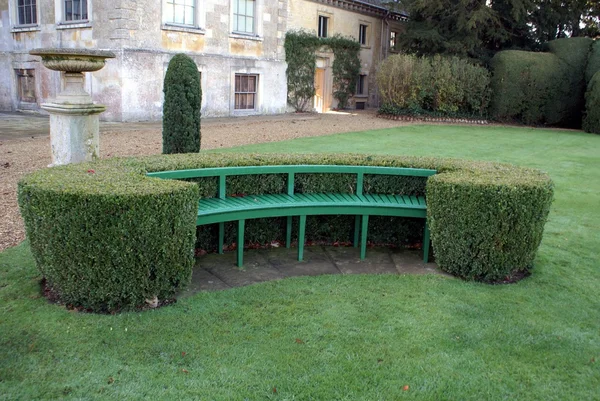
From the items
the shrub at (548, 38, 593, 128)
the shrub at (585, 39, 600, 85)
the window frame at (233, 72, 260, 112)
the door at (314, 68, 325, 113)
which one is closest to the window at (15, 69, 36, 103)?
the window frame at (233, 72, 260, 112)

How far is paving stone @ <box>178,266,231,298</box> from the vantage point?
4.82 m

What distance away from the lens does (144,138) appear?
1420 centimetres

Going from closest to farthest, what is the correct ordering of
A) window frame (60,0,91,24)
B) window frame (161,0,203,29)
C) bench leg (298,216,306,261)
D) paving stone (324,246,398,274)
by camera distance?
paving stone (324,246,398,274) → bench leg (298,216,306,261) → window frame (60,0,91,24) → window frame (161,0,203,29)

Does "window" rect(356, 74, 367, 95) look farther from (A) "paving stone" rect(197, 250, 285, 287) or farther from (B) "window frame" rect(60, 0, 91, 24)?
(A) "paving stone" rect(197, 250, 285, 287)

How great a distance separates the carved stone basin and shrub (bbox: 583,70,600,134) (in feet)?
67.7

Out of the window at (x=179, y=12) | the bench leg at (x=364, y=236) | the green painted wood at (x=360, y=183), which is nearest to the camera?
the bench leg at (x=364, y=236)

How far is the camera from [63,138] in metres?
7.46

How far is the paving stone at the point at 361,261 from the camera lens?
18.4 feet

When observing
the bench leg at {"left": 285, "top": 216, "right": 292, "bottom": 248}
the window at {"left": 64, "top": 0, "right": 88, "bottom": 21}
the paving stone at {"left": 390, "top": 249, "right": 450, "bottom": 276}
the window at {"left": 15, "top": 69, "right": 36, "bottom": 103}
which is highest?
the window at {"left": 64, "top": 0, "right": 88, "bottom": 21}

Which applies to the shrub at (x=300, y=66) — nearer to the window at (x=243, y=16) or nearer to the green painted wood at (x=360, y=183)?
the window at (x=243, y=16)

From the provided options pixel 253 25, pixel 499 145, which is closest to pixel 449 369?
pixel 499 145

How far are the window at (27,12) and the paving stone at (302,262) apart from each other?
18.1 m

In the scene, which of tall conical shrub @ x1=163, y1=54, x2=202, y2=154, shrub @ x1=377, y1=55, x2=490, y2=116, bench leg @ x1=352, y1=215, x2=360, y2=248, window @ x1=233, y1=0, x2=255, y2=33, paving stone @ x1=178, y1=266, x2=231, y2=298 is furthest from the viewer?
shrub @ x1=377, y1=55, x2=490, y2=116

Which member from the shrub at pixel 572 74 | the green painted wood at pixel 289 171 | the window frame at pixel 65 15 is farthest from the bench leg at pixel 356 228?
the shrub at pixel 572 74
